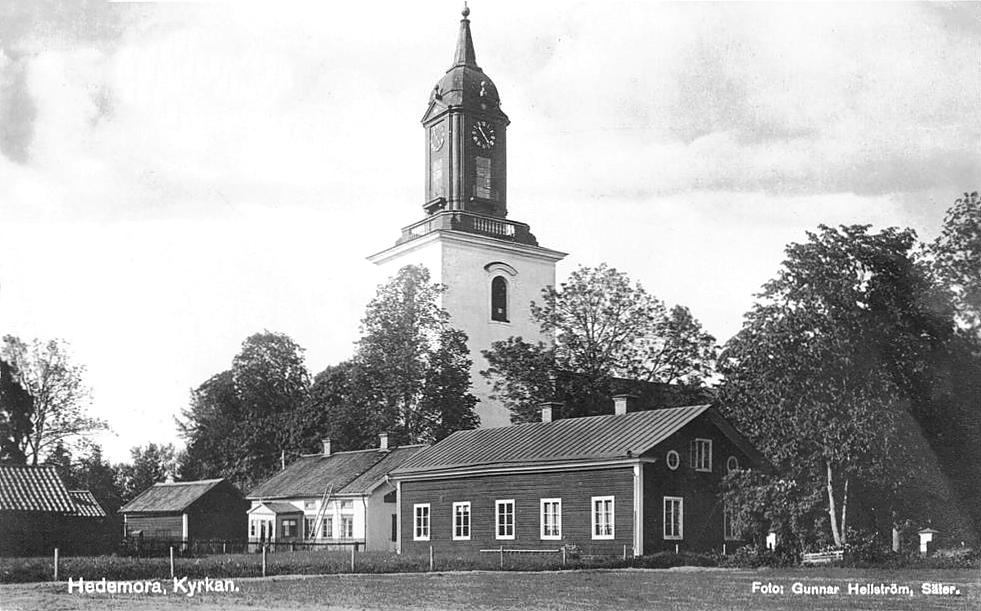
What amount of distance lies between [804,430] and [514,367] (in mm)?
20520

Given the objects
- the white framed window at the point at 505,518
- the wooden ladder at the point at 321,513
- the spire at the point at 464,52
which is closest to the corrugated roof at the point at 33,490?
the white framed window at the point at 505,518

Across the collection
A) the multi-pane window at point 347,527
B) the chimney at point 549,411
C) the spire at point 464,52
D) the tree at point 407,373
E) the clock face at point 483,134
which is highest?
the spire at point 464,52

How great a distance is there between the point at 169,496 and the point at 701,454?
2257 centimetres

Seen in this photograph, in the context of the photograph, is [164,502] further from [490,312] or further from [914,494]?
[914,494]

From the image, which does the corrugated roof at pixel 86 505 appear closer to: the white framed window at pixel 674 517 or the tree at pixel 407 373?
the white framed window at pixel 674 517

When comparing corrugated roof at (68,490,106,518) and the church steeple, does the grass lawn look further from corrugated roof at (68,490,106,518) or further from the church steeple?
the church steeple

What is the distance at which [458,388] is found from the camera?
1977 inches

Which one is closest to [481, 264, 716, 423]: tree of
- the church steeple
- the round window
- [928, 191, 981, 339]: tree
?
the church steeple

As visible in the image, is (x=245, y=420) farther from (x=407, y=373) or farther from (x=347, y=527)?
(x=347, y=527)

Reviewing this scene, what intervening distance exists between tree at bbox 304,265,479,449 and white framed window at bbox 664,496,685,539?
677 inches

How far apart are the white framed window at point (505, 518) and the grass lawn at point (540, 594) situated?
8.73m

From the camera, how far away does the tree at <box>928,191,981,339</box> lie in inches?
967

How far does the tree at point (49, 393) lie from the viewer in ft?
91.2

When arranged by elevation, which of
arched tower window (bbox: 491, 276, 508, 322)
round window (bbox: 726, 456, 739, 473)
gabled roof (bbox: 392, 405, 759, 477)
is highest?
arched tower window (bbox: 491, 276, 508, 322)
